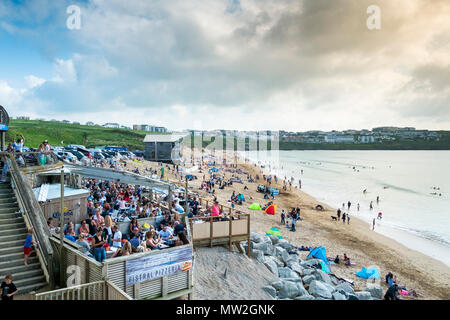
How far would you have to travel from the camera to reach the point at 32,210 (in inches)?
369

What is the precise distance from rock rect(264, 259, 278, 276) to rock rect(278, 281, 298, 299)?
4.98 ft

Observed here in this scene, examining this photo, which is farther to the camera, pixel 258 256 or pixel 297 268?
pixel 297 268

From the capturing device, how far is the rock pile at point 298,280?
12508mm

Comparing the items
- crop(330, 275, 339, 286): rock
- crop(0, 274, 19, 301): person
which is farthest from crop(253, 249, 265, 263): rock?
crop(0, 274, 19, 301): person

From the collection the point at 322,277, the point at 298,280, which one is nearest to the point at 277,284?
the point at 298,280

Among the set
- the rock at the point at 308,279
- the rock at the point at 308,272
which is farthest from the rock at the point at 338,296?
the rock at the point at 308,272

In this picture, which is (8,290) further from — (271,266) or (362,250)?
(362,250)

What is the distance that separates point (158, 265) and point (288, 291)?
6747 millimetres

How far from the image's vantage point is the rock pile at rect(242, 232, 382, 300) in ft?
41.0

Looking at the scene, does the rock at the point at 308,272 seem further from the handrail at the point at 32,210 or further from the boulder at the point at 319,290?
the handrail at the point at 32,210

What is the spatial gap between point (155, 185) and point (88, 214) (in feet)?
11.3

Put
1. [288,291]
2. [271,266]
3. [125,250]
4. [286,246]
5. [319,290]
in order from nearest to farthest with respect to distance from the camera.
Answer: [125,250]
[288,291]
[319,290]
[271,266]
[286,246]
